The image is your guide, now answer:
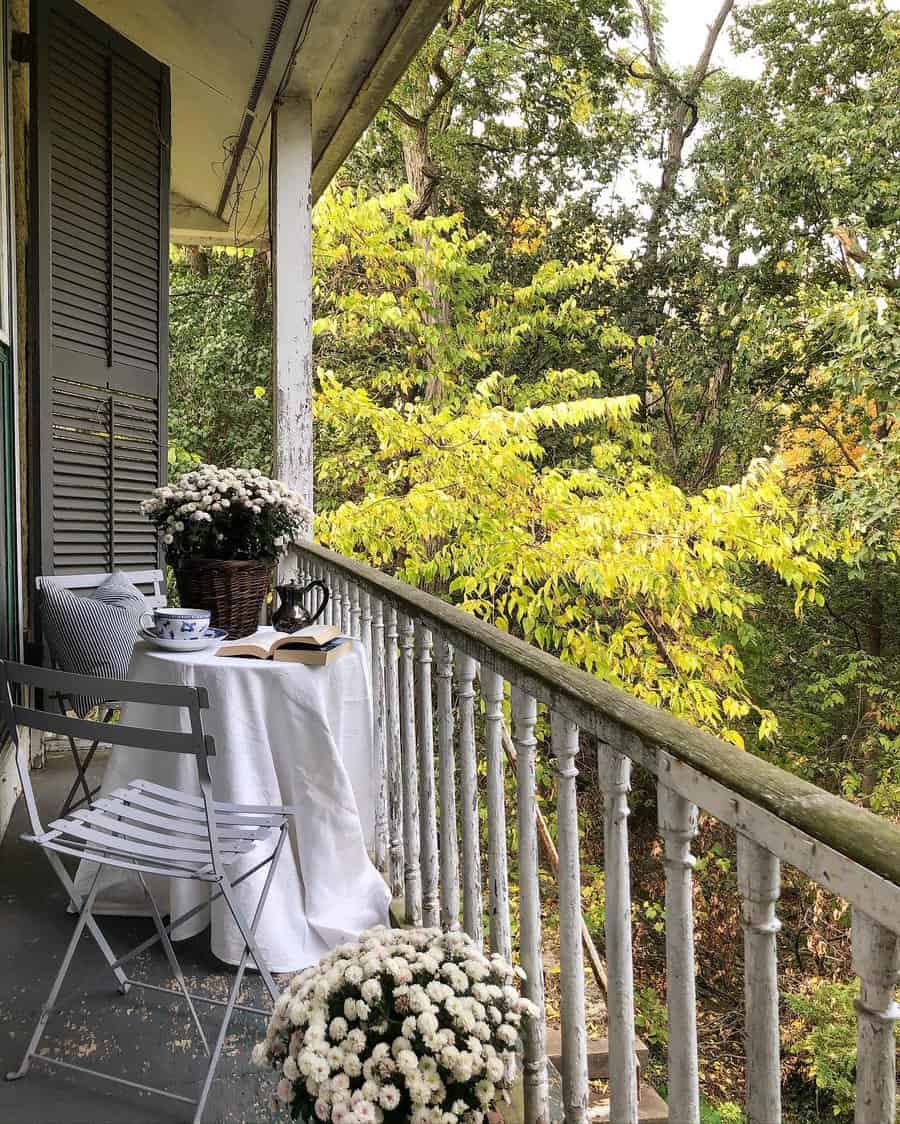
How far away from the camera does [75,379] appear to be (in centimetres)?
340

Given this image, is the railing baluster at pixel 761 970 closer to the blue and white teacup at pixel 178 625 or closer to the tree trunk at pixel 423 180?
the blue and white teacup at pixel 178 625

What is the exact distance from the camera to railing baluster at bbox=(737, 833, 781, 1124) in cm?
80

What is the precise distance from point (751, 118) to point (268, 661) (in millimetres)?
9318

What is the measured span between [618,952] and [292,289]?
3.19m

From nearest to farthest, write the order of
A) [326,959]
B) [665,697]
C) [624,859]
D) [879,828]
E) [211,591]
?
[879,828]
[624,859]
[326,959]
[211,591]
[665,697]

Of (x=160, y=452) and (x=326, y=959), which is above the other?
(x=160, y=452)

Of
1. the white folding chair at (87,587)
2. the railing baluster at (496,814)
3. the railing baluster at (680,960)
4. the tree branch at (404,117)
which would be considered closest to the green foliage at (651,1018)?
the white folding chair at (87,587)

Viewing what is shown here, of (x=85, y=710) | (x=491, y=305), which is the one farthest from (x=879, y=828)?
(x=491, y=305)

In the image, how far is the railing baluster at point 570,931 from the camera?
1208mm

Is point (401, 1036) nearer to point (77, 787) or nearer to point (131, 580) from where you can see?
point (77, 787)

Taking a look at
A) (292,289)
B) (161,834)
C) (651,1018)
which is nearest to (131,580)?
(292,289)

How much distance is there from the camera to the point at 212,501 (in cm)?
235

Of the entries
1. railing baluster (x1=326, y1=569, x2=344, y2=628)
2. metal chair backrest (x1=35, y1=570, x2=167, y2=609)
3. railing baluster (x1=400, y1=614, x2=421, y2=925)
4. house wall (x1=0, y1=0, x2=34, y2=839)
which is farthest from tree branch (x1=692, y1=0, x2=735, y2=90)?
railing baluster (x1=400, y1=614, x2=421, y2=925)

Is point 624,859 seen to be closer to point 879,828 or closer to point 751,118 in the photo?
point 879,828
